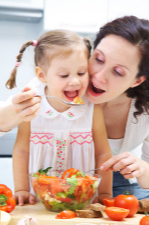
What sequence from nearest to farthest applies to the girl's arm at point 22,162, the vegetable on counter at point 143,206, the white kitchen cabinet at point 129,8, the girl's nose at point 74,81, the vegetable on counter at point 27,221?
the vegetable on counter at point 27,221
the vegetable on counter at point 143,206
the girl's nose at point 74,81
the girl's arm at point 22,162
the white kitchen cabinet at point 129,8

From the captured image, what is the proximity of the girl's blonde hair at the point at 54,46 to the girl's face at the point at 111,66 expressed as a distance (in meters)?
0.09

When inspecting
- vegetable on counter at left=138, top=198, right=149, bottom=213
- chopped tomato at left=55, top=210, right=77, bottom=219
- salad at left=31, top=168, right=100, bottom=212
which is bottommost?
vegetable on counter at left=138, top=198, right=149, bottom=213

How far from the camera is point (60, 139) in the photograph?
1437mm

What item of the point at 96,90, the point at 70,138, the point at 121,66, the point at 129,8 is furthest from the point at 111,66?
the point at 129,8

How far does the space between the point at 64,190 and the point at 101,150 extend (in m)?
0.46

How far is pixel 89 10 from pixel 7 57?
3.16 ft

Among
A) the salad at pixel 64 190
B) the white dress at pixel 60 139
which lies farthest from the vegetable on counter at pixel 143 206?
the white dress at pixel 60 139

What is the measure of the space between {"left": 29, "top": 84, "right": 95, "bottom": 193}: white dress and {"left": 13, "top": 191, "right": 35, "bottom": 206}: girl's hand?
18cm

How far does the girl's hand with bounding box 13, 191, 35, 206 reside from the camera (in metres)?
1.18

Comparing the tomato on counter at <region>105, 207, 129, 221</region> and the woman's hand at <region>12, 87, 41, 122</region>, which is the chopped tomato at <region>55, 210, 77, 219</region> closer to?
the tomato on counter at <region>105, 207, 129, 221</region>

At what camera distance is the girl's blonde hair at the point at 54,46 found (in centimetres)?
128

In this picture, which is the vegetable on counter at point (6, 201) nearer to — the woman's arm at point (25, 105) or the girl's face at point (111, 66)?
the woman's arm at point (25, 105)

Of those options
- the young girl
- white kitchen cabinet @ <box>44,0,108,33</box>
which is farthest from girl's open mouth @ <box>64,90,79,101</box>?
white kitchen cabinet @ <box>44,0,108,33</box>

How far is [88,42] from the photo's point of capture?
4.65 feet
